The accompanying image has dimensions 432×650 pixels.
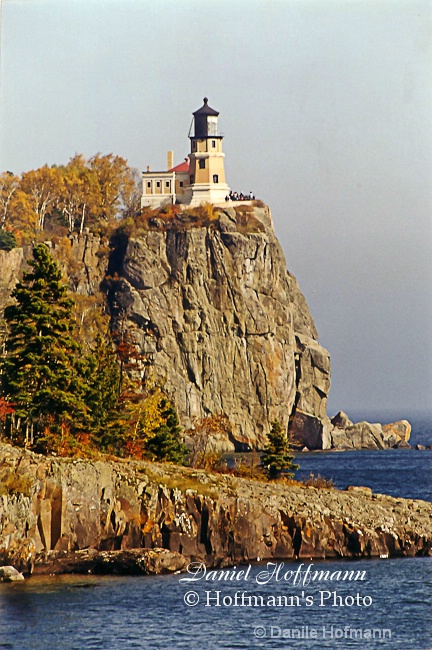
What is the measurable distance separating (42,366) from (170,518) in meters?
8.43

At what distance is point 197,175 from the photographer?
146m

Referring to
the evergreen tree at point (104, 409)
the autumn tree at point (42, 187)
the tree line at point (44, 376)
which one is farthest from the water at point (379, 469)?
the autumn tree at point (42, 187)

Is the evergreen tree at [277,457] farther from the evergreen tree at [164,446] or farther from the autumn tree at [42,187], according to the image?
the autumn tree at [42,187]

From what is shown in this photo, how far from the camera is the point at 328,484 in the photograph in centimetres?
5475

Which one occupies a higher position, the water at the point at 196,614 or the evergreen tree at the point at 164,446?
the evergreen tree at the point at 164,446

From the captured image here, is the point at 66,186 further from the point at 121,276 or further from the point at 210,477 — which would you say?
the point at 210,477

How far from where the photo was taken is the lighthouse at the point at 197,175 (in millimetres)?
140000

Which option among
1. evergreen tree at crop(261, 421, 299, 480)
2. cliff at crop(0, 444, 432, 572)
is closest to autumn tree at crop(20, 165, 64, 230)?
evergreen tree at crop(261, 421, 299, 480)

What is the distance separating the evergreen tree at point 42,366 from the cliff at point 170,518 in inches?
122

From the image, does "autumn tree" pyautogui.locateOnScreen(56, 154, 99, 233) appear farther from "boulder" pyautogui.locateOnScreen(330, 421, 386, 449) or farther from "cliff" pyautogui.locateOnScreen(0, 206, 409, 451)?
"boulder" pyautogui.locateOnScreen(330, 421, 386, 449)

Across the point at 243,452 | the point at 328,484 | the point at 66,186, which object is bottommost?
the point at 328,484

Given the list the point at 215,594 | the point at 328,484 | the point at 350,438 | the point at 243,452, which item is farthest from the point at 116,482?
the point at 350,438

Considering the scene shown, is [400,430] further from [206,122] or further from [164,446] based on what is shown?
Result: [164,446]

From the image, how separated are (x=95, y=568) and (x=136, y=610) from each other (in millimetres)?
5572
